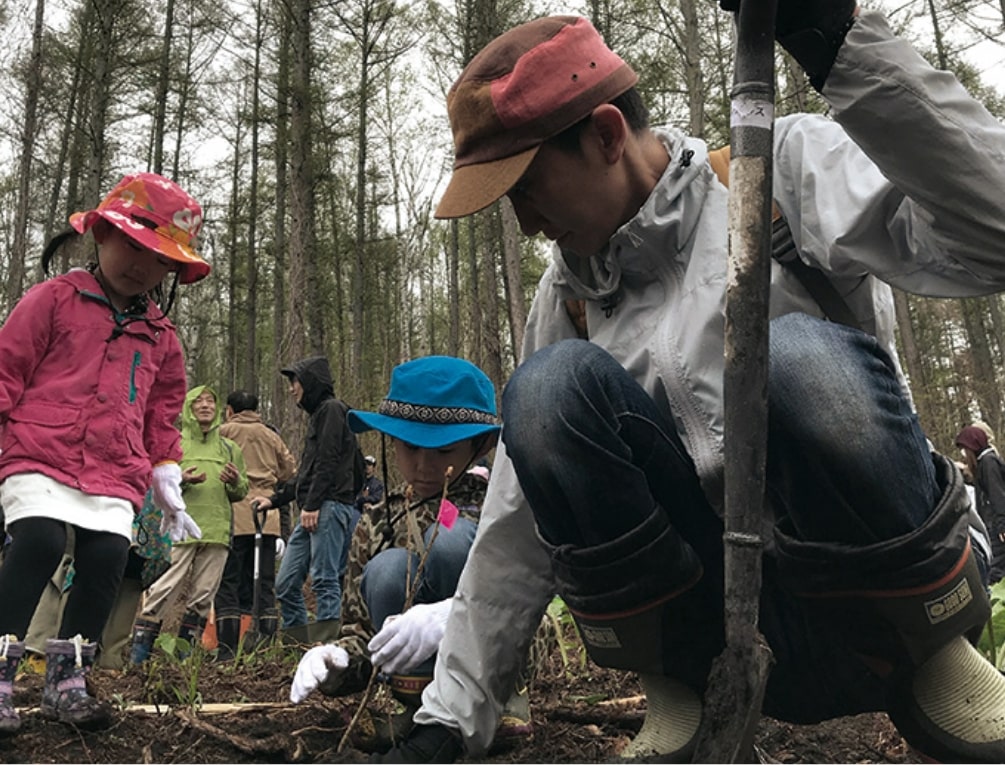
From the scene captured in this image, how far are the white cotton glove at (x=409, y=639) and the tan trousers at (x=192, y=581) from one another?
3816mm

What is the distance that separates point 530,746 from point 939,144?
5.20 feet

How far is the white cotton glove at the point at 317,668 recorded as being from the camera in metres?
1.84

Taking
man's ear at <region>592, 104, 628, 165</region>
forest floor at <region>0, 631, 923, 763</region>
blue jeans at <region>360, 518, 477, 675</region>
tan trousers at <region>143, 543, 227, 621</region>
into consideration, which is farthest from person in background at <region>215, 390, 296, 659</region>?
man's ear at <region>592, 104, 628, 165</region>

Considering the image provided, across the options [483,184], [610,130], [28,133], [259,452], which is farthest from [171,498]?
[28,133]

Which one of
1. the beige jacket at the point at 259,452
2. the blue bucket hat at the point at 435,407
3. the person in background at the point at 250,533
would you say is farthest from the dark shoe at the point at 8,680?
the beige jacket at the point at 259,452

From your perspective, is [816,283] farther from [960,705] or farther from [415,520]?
[415,520]

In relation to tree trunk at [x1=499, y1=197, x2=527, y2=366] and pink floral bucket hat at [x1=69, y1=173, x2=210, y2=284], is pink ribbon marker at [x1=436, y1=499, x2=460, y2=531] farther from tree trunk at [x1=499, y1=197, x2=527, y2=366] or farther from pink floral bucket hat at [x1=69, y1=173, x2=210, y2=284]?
tree trunk at [x1=499, y1=197, x2=527, y2=366]

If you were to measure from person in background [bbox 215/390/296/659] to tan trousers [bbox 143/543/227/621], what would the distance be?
1.33 ft

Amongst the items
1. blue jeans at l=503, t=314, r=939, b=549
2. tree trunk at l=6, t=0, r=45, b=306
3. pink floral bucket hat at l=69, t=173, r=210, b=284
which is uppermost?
tree trunk at l=6, t=0, r=45, b=306

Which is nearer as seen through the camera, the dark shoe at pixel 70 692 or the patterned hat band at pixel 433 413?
the dark shoe at pixel 70 692

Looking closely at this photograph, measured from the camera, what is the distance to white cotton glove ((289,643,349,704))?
1.84 metres

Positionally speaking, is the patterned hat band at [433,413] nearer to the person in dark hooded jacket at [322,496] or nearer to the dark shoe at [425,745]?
the dark shoe at [425,745]

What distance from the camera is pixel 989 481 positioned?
8.27 meters

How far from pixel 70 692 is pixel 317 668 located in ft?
2.66
